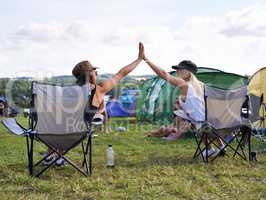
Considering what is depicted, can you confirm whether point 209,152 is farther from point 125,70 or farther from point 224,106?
point 125,70

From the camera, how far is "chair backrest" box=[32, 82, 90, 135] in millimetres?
4555

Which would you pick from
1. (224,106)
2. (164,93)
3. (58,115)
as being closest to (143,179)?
(58,115)

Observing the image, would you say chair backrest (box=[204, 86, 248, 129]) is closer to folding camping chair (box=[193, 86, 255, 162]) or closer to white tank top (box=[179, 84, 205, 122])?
folding camping chair (box=[193, 86, 255, 162])

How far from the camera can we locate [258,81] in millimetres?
9562

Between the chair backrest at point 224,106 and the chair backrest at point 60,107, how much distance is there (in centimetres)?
152

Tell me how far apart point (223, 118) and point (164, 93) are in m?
5.70

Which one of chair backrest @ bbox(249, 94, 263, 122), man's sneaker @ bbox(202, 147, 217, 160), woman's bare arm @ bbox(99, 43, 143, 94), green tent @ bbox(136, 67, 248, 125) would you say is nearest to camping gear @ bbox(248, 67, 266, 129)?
green tent @ bbox(136, 67, 248, 125)

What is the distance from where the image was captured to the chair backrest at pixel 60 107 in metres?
4.55

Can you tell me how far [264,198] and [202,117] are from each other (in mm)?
1880

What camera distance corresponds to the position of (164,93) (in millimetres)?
11023

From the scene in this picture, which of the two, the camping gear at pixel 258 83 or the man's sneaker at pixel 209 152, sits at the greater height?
the camping gear at pixel 258 83

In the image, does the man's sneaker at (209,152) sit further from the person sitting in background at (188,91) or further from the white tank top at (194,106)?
the white tank top at (194,106)

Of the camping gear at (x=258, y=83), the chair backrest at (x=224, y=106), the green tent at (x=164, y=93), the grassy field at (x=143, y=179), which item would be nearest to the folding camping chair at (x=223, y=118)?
the chair backrest at (x=224, y=106)

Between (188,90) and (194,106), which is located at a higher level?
(188,90)
